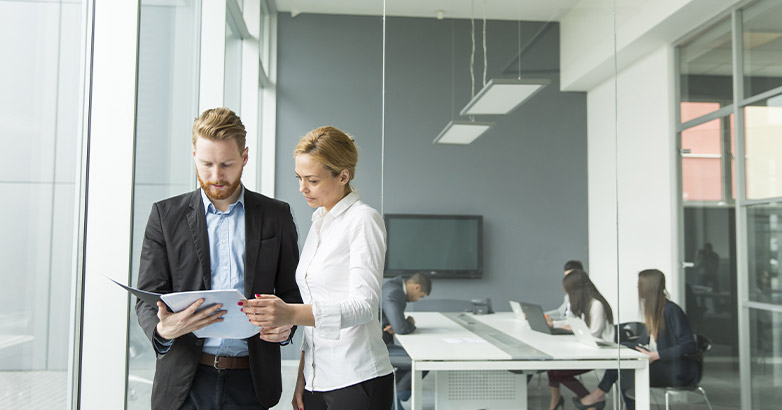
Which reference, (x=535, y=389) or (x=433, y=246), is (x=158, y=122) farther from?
(x=535, y=389)

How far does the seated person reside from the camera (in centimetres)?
360

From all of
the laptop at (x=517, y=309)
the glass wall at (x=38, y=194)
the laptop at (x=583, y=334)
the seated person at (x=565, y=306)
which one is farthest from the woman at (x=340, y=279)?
the laptop at (x=583, y=334)

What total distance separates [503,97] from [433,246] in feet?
3.19

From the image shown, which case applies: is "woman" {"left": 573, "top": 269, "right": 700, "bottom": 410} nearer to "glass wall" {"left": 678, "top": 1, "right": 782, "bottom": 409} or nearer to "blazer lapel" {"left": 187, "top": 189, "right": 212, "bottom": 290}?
"glass wall" {"left": 678, "top": 1, "right": 782, "bottom": 409}

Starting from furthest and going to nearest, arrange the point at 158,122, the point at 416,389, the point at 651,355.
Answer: the point at 651,355 < the point at 416,389 < the point at 158,122

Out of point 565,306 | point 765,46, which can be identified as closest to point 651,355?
point 565,306

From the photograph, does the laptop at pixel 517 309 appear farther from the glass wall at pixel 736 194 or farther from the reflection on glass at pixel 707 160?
the reflection on glass at pixel 707 160

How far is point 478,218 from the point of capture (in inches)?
141

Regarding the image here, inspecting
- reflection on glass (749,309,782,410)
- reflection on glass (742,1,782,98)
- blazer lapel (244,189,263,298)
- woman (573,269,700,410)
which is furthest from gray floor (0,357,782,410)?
reflection on glass (742,1,782,98)

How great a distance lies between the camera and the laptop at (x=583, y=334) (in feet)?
11.9

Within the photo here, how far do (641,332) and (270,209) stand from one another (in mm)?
2771

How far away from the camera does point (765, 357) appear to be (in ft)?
13.3

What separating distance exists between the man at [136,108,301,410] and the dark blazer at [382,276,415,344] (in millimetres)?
1515

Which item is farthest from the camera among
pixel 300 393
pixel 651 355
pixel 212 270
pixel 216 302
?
pixel 651 355
